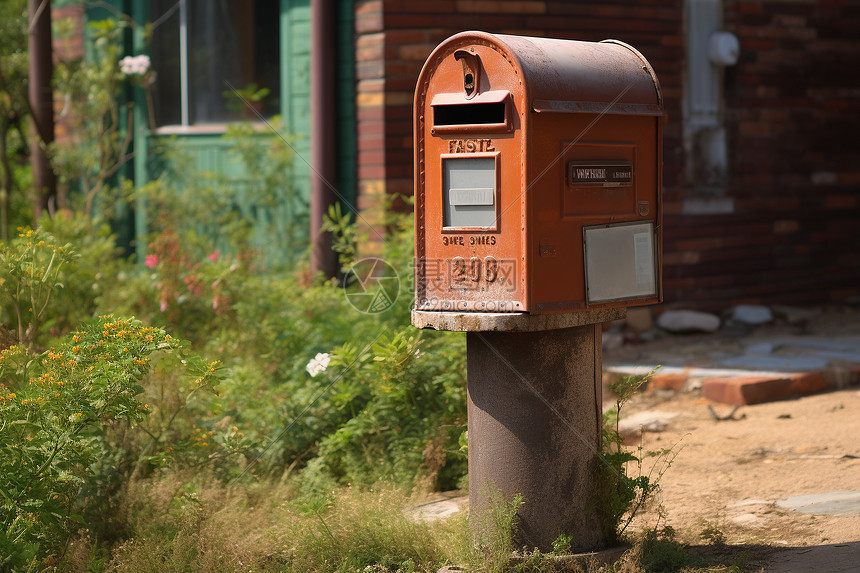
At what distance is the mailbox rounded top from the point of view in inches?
133

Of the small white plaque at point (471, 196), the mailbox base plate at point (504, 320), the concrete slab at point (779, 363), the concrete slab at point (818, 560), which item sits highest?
the small white plaque at point (471, 196)

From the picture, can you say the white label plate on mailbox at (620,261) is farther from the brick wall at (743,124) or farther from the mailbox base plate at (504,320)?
the brick wall at (743,124)

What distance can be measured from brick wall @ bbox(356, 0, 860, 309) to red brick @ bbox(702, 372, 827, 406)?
223 centimetres

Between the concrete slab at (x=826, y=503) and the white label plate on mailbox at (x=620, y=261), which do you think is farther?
the concrete slab at (x=826, y=503)

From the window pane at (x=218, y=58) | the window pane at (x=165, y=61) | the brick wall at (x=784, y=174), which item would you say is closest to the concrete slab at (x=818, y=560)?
the brick wall at (x=784, y=174)

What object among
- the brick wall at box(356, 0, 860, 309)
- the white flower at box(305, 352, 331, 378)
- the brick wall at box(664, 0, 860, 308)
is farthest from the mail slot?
the brick wall at box(664, 0, 860, 308)

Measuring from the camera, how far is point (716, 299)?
28.8 feet

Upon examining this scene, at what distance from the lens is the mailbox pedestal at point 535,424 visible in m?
3.53

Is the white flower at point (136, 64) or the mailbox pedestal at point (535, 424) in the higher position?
Result: the white flower at point (136, 64)

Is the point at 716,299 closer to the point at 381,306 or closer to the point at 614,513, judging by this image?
the point at 381,306

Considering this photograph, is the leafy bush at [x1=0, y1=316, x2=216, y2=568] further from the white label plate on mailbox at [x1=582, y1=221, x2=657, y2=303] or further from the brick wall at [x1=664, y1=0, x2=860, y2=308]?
the brick wall at [x1=664, y1=0, x2=860, y2=308]

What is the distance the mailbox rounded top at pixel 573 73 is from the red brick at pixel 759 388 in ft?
9.74

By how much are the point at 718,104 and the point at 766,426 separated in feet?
12.9

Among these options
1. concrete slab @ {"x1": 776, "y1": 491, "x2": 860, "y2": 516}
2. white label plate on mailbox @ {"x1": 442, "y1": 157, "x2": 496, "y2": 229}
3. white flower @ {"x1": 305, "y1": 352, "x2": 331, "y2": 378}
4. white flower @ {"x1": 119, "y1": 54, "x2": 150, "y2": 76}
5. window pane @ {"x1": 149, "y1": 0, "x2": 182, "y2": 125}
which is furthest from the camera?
window pane @ {"x1": 149, "y1": 0, "x2": 182, "y2": 125}
